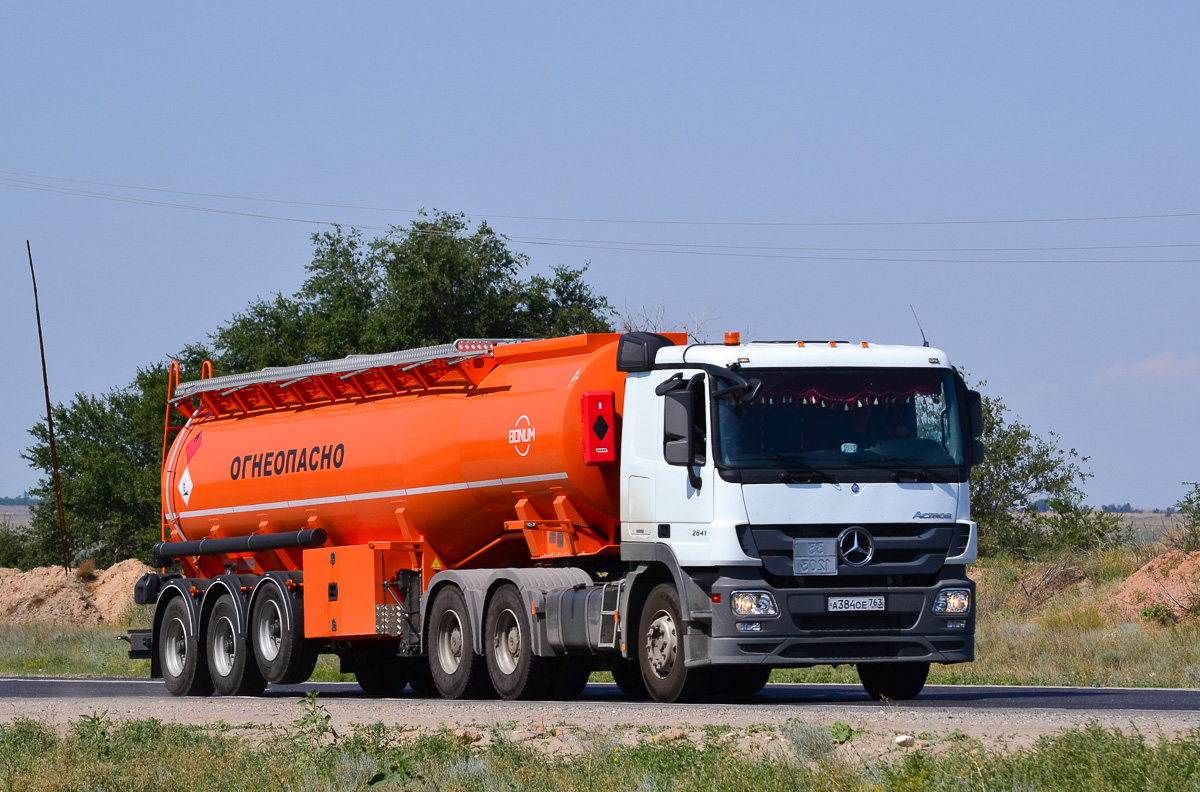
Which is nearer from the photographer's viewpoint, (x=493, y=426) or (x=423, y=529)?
(x=493, y=426)

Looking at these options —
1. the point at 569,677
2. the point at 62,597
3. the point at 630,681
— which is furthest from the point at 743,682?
the point at 62,597

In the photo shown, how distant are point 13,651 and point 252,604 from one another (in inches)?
672

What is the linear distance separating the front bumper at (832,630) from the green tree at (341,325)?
4411 centimetres

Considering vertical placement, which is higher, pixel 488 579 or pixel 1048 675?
pixel 488 579

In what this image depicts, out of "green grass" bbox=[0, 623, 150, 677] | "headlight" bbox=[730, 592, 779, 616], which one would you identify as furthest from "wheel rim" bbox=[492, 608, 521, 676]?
"green grass" bbox=[0, 623, 150, 677]

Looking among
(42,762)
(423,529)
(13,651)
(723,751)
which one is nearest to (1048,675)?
(423,529)

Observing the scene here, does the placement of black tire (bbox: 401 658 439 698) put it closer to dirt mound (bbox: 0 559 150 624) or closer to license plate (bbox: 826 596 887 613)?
license plate (bbox: 826 596 887 613)

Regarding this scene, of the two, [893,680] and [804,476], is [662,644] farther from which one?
[893,680]

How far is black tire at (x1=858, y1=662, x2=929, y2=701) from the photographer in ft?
52.8

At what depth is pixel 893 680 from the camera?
16.3m

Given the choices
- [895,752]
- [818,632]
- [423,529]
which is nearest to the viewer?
[895,752]

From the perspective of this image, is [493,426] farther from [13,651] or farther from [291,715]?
[13,651]

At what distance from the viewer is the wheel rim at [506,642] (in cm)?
1711

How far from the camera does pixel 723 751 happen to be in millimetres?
10344
